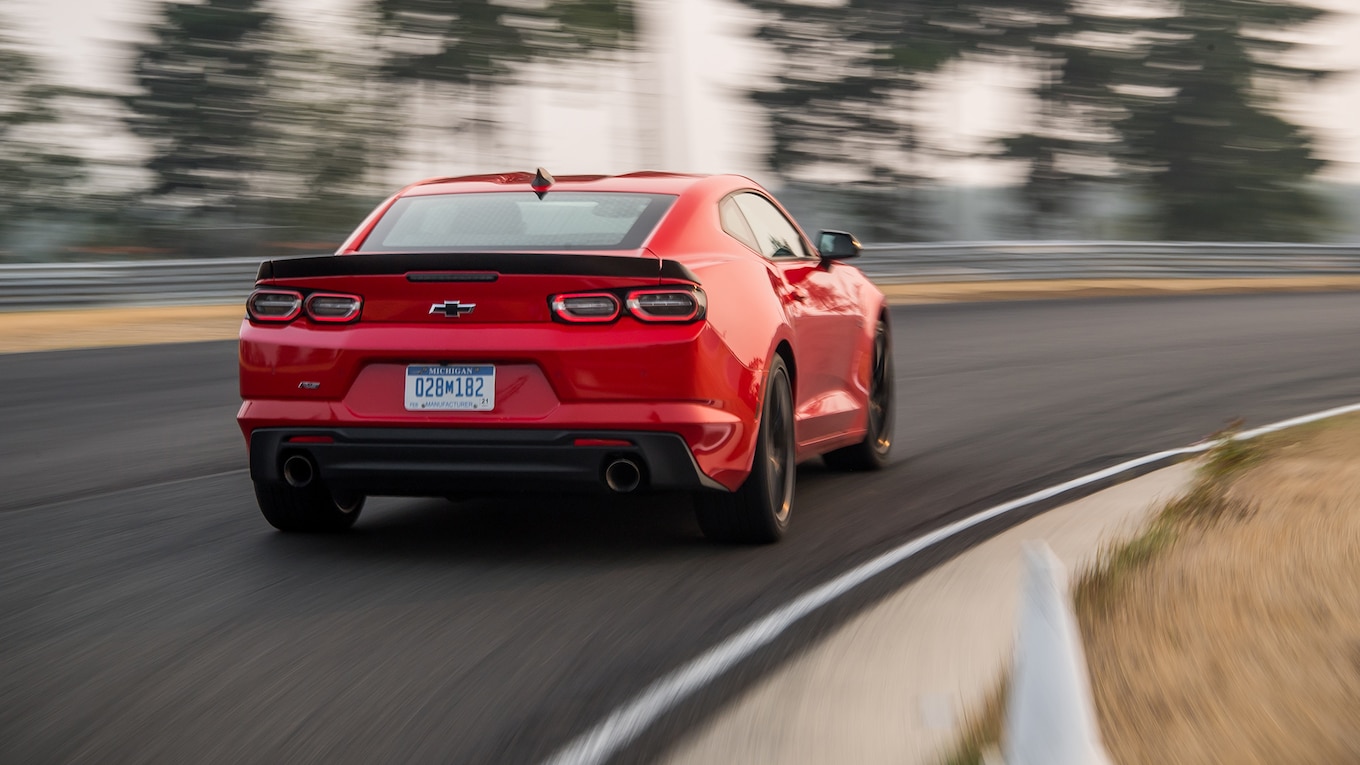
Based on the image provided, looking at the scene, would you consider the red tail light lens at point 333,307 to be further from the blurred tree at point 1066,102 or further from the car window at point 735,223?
the blurred tree at point 1066,102

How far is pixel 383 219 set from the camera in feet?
23.1

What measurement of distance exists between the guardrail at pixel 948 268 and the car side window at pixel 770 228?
1298 cm

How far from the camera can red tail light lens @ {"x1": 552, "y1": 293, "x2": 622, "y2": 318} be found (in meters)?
6.07

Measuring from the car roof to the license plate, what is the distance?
1.17 meters

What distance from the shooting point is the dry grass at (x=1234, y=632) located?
153 inches

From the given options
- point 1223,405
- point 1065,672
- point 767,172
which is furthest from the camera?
point 767,172

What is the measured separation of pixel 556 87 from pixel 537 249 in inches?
1485

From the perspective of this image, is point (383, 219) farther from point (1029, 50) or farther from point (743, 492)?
point (1029, 50)

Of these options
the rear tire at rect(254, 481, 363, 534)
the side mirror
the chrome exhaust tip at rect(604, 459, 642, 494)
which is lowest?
the rear tire at rect(254, 481, 363, 534)

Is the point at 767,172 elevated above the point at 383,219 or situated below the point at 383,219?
below

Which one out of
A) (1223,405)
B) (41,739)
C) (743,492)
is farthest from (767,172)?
(41,739)

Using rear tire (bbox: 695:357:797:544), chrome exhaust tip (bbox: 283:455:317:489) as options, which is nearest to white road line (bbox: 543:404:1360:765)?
rear tire (bbox: 695:357:797:544)

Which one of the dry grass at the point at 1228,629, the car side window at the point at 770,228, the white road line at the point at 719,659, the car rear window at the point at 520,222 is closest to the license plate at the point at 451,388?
the car rear window at the point at 520,222

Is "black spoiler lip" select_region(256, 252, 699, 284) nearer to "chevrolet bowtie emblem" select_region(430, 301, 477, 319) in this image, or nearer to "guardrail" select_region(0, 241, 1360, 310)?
"chevrolet bowtie emblem" select_region(430, 301, 477, 319)
